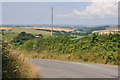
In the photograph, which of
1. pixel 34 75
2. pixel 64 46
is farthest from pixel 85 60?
pixel 34 75

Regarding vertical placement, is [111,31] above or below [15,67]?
above

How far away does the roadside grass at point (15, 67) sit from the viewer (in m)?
6.48

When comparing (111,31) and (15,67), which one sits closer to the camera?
(15,67)

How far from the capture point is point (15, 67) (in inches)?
274

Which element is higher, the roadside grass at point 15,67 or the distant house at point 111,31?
the distant house at point 111,31

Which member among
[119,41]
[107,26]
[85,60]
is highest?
[107,26]

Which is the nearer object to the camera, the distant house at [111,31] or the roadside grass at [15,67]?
the roadside grass at [15,67]

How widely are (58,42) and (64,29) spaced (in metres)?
3.38

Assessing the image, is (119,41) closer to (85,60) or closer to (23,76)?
(85,60)

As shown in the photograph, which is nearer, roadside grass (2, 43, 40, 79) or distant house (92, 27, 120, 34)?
roadside grass (2, 43, 40, 79)

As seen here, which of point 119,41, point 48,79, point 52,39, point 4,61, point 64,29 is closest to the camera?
point 48,79

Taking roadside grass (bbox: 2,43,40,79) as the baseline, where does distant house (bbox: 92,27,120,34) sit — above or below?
above

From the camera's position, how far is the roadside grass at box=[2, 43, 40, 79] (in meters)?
6.48

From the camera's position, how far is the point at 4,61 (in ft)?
23.6
